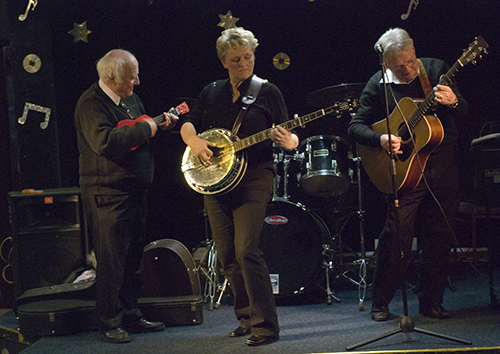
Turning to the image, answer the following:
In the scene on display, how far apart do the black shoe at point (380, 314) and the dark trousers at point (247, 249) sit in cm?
90

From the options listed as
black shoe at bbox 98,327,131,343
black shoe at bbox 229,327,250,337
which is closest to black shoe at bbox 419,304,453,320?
black shoe at bbox 229,327,250,337

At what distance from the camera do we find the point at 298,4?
5910 millimetres

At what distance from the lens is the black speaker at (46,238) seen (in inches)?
177

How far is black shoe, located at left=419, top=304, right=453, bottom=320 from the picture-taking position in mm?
3723

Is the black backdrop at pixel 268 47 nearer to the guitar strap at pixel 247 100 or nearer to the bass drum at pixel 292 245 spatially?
the bass drum at pixel 292 245

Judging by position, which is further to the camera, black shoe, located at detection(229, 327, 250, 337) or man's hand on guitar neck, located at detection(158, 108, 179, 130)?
man's hand on guitar neck, located at detection(158, 108, 179, 130)

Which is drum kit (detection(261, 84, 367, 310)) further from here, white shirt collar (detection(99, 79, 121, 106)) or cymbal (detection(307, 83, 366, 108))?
white shirt collar (detection(99, 79, 121, 106))

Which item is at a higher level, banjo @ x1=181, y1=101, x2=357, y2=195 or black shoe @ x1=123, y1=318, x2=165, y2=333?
banjo @ x1=181, y1=101, x2=357, y2=195

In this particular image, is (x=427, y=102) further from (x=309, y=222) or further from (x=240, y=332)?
(x=240, y=332)

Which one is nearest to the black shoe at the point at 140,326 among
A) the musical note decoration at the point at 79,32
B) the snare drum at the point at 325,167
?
the snare drum at the point at 325,167

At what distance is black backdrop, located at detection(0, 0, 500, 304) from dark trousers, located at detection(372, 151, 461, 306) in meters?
2.20

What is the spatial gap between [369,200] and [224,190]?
3.07 metres

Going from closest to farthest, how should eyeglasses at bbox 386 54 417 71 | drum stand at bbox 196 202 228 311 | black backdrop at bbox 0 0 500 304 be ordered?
eyeglasses at bbox 386 54 417 71
drum stand at bbox 196 202 228 311
black backdrop at bbox 0 0 500 304

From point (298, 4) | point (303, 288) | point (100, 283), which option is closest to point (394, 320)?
point (303, 288)
